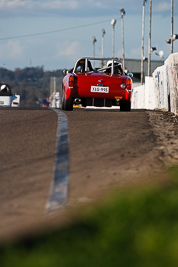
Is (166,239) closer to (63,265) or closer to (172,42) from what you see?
(63,265)

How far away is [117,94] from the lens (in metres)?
18.4

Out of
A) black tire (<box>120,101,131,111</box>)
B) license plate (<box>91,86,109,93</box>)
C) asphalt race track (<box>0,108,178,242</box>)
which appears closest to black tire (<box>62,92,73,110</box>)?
license plate (<box>91,86,109,93</box>)

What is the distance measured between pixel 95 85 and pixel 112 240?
14465 millimetres

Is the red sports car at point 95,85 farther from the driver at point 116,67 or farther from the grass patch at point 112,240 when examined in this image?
the grass patch at point 112,240

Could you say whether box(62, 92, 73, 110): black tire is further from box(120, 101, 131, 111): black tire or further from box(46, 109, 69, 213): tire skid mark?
box(46, 109, 69, 213): tire skid mark

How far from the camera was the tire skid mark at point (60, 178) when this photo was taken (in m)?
5.20

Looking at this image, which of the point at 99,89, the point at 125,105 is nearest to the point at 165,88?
the point at 125,105

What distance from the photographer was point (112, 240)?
3600 mm

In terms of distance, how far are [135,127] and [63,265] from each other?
9302 mm

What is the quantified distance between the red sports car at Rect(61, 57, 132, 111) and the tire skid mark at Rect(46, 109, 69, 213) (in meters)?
7.69

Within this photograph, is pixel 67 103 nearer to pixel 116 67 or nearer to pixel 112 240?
pixel 116 67

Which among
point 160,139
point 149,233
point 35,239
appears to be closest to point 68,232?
point 35,239

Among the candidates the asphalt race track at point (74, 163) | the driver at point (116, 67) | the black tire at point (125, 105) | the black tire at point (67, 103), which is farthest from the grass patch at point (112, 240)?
the black tire at point (125, 105)

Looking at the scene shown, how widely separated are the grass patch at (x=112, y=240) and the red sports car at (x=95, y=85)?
13.0 meters
